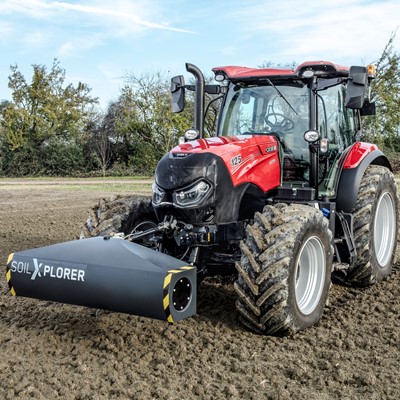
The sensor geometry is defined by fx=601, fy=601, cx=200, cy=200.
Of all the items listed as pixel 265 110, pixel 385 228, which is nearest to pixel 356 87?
pixel 265 110

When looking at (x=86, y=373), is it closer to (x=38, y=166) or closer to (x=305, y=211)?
(x=305, y=211)

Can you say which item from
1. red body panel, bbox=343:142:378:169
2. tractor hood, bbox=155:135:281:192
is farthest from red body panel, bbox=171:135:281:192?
red body panel, bbox=343:142:378:169

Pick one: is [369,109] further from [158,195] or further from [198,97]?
[158,195]

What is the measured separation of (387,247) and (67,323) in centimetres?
375

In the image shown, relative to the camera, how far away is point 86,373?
403 centimetres

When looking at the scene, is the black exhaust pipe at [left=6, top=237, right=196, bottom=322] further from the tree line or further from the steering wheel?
the tree line

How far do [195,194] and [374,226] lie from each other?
2.29 meters

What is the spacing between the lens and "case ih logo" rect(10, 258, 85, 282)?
4.43 m

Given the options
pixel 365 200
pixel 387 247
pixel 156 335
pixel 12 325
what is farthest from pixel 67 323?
pixel 387 247

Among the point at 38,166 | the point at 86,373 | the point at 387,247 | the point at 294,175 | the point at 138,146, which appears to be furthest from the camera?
the point at 38,166

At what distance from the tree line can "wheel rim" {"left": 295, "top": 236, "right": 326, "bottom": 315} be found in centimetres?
2326

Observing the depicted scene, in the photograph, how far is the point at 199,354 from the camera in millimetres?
4379

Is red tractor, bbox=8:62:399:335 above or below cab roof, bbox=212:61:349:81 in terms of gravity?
below

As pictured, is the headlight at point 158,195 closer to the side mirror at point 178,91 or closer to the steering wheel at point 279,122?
the side mirror at point 178,91
